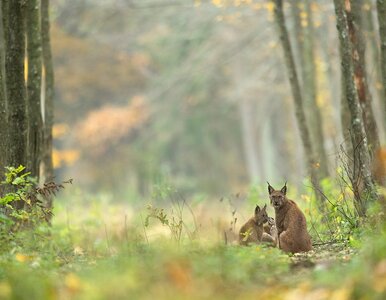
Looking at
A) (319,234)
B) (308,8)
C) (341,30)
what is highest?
(308,8)

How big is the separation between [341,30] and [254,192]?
6429 mm

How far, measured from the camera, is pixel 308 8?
930 inches

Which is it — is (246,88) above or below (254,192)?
above

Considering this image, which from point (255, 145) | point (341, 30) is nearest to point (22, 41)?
point (341, 30)

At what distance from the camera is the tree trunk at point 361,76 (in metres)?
14.5

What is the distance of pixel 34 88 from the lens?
14695mm

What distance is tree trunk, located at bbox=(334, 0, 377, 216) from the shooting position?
12.3 m

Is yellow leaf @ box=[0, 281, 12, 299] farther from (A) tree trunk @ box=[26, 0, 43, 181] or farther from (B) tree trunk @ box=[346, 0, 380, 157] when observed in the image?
(B) tree trunk @ box=[346, 0, 380, 157]

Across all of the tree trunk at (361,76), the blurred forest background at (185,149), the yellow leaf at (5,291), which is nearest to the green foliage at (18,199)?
the blurred forest background at (185,149)

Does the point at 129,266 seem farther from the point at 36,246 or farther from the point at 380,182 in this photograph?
the point at 380,182

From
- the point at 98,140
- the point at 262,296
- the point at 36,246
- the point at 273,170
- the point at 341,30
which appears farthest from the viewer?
the point at 273,170

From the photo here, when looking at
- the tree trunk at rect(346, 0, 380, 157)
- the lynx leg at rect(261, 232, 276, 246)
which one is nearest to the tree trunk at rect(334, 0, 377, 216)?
the tree trunk at rect(346, 0, 380, 157)

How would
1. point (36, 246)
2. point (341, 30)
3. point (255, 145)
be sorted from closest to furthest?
point (36, 246) → point (341, 30) → point (255, 145)

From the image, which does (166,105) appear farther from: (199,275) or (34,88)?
(199,275)
